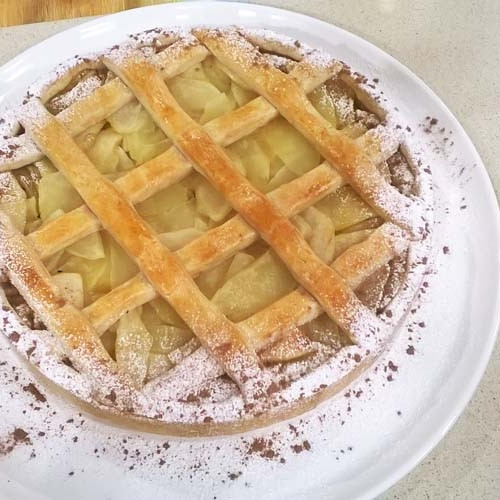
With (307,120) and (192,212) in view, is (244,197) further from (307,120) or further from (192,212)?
(307,120)

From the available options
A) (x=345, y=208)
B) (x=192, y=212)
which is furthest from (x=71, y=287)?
(x=345, y=208)

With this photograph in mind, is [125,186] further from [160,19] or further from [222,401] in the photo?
[160,19]

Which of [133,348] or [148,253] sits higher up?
[148,253]

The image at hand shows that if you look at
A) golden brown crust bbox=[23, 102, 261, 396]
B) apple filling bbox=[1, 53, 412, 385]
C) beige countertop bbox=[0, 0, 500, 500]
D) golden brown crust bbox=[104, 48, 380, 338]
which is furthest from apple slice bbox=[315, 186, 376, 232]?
beige countertop bbox=[0, 0, 500, 500]

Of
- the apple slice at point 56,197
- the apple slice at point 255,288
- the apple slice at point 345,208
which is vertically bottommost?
the apple slice at point 255,288

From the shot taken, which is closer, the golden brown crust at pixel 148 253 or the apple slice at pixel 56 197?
the golden brown crust at pixel 148 253

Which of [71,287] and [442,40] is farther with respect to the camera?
[442,40]

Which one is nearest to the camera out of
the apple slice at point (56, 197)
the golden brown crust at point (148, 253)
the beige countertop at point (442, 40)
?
the golden brown crust at point (148, 253)

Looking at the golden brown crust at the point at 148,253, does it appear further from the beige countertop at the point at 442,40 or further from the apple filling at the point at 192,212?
the beige countertop at the point at 442,40

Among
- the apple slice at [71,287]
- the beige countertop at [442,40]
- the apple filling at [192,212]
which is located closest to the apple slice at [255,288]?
the apple filling at [192,212]
